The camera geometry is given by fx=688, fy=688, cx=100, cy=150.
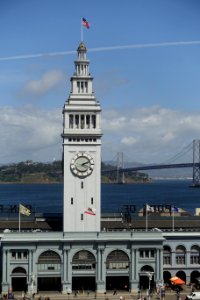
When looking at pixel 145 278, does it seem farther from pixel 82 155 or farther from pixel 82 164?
pixel 82 155

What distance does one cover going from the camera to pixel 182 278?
73.2 meters

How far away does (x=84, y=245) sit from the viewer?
6975cm

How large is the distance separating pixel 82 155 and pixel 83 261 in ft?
35.6

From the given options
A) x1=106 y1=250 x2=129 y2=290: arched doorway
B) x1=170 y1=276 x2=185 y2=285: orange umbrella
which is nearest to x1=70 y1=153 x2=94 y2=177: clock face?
A: x1=106 y1=250 x2=129 y2=290: arched doorway

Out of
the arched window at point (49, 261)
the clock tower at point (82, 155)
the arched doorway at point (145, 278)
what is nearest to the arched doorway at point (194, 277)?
the arched doorway at point (145, 278)

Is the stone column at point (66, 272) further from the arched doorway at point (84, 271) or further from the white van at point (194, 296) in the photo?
the white van at point (194, 296)

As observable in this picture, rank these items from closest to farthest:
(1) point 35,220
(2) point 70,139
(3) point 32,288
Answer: (3) point 32,288 < (2) point 70,139 < (1) point 35,220

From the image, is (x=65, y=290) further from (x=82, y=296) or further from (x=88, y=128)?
(x=88, y=128)

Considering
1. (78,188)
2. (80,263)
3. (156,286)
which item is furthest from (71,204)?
(156,286)

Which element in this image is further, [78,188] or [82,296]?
[78,188]

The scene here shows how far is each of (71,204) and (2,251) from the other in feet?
28.2

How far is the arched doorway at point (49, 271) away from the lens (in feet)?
226

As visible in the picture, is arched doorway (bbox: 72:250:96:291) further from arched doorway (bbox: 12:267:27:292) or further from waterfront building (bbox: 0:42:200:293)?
arched doorway (bbox: 12:267:27:292)

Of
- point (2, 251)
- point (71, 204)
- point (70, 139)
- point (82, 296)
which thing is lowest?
point (82, 296)
